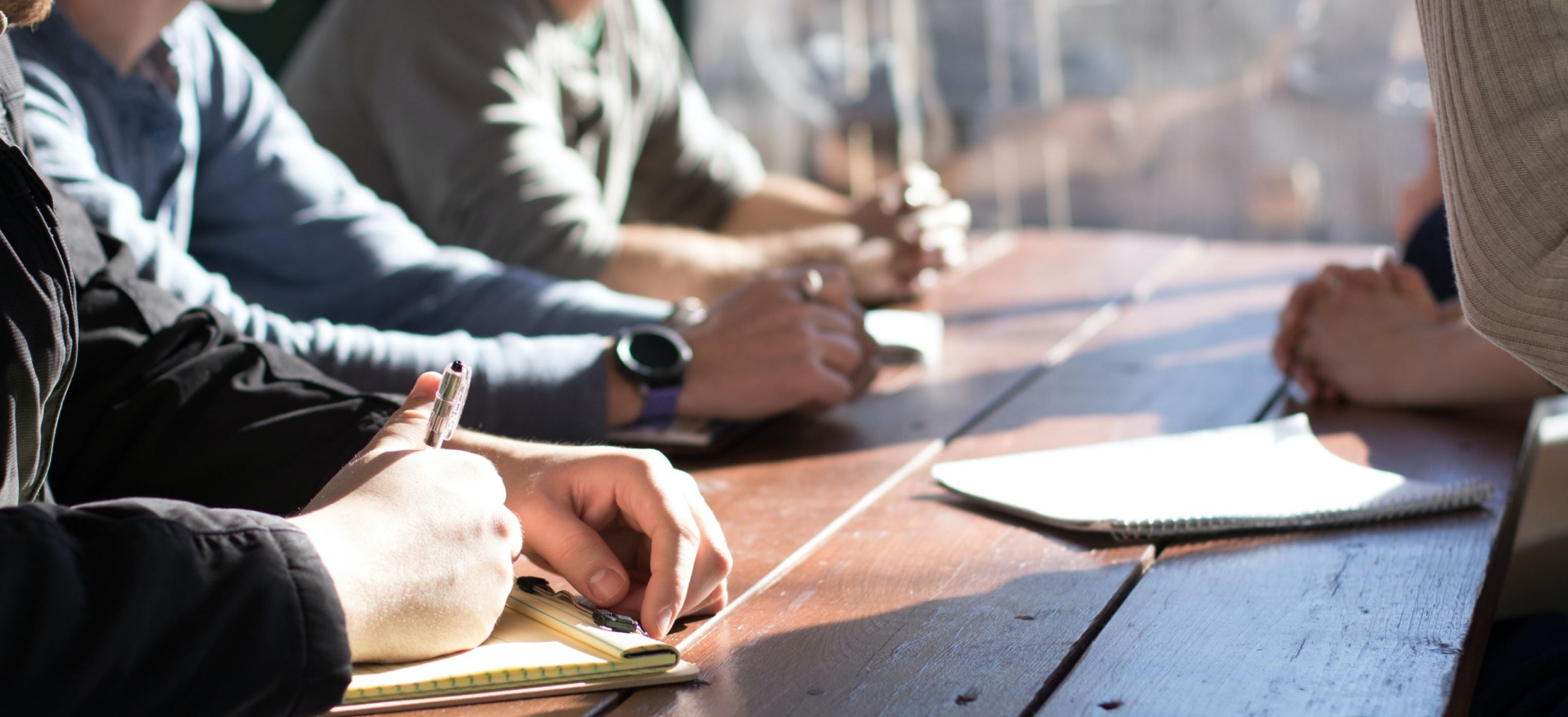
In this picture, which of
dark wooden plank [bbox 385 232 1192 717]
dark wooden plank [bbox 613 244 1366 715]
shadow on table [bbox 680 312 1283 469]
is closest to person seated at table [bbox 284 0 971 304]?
dark wooden plank [bbox 385 232 1192 717]

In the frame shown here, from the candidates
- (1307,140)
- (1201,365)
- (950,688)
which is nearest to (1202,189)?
(1307,140)

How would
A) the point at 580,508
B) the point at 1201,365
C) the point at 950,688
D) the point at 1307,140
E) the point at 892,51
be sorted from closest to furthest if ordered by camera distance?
the point at 950,688 < the point at 580,508 < the point at 1201,365 < the point at 1307,140 < the point at 892,51

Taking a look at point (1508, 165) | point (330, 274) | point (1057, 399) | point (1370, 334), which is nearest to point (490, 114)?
point (330, 274)

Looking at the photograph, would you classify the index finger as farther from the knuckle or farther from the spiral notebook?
the spiral notebook

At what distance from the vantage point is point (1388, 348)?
1223 millimetres

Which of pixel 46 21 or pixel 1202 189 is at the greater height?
pixel 46 21

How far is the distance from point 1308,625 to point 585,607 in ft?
1.21

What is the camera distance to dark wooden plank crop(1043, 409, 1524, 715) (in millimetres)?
600

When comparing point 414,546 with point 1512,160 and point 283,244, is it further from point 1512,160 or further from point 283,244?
point 283,244

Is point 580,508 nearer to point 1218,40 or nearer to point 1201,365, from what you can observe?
point 1201,365

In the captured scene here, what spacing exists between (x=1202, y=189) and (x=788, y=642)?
13.4 feet

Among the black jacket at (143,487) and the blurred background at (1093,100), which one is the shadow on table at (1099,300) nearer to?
the black jacket at (143,487)

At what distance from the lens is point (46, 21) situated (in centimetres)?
109

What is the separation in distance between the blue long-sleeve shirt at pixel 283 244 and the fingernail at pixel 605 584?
15.1 inches
